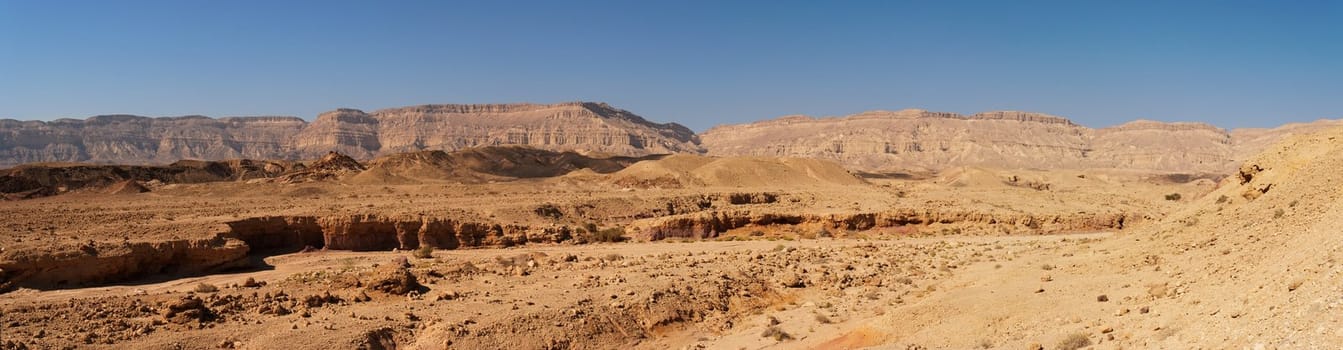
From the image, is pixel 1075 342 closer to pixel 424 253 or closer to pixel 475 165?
pixel 424 253

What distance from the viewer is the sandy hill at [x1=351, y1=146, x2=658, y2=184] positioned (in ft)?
199

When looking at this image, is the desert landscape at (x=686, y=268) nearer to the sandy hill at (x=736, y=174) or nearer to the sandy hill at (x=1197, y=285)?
the sandy hill at (x=1197, y=285)

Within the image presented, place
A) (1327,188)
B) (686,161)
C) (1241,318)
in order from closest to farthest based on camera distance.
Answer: (1241,318) < (1327,188) < (686,161)

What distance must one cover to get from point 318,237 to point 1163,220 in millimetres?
27682

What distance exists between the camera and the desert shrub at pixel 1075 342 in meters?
10.6

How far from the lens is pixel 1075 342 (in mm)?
10617

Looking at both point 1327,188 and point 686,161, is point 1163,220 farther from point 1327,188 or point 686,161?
point 686,161

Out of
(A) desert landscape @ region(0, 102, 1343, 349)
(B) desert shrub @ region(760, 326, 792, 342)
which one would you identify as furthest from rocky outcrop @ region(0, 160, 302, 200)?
(B) desert shrub @ region(760, 326, 792, 342)

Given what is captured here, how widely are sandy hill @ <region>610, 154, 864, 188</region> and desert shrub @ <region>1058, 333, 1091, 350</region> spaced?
142ft

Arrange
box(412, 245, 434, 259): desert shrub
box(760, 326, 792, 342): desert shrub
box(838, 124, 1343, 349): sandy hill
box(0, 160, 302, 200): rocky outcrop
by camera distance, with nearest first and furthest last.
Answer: box(838, 124, 1343, 349): sandy hill, box(760, 326, 792, 342): desert shrub, box(412, 245, 434, 259): desert shrub, box(0, 160, 302, 200): rocky outcrop

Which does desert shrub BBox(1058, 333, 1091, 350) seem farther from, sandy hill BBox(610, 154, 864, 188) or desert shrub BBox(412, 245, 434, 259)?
sandy hill BBox(610, 154, 864, 188)

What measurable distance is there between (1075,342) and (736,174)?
4657cm

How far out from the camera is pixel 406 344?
1420 cm

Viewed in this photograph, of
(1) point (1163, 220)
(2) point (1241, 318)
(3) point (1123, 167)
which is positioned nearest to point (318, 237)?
(1) point (1163, 220)
